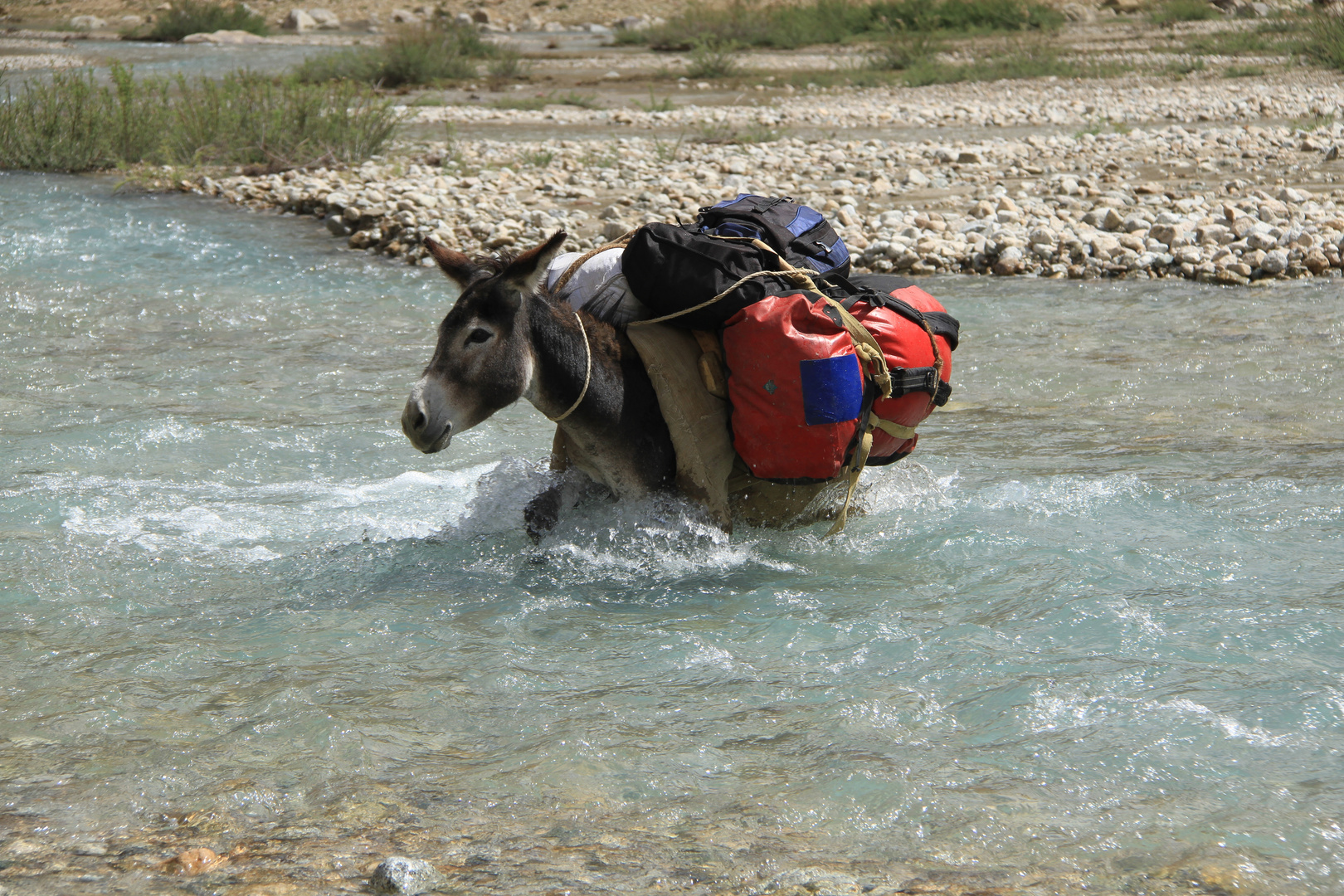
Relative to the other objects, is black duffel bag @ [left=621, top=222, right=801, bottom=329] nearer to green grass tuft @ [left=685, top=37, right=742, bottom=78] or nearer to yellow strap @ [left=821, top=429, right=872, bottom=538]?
yellow strap @ [left=821, top=429, right=872, bottom=538]

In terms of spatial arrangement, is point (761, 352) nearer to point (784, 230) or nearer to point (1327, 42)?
point (784, 230)

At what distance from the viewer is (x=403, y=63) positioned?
26297 mm

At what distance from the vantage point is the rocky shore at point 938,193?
431 inches

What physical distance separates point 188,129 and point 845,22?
23331 mm

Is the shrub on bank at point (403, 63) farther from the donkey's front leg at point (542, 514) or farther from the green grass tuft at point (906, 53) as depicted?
the donkey's front leg at point (542, 514)

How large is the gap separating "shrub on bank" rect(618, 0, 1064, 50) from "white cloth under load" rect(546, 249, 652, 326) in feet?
94.3

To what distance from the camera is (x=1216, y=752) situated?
3578mm

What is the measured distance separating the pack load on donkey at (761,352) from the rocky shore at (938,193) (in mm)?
6018

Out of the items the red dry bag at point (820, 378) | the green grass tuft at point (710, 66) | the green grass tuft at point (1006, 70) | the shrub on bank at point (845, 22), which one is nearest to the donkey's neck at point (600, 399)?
the red dry bag at point (820, 378)

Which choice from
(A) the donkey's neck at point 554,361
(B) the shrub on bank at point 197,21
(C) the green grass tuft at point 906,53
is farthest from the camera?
(B) the shrub on bank at point 197,21

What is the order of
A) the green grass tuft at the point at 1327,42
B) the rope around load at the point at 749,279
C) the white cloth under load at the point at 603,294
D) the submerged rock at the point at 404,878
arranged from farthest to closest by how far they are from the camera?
the green grass tuft at the point at 1327,42
the white cloth under load at the point at 603,294
the rope around load at the point at 749,279
the submerged rock at the point at 404,878

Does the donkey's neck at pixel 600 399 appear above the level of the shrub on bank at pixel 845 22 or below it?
below

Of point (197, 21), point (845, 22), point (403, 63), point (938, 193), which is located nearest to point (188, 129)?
point (938, 193)

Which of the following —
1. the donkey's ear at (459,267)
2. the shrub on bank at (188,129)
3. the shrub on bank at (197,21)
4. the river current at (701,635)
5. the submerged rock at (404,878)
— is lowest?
the river current at (701,635)
